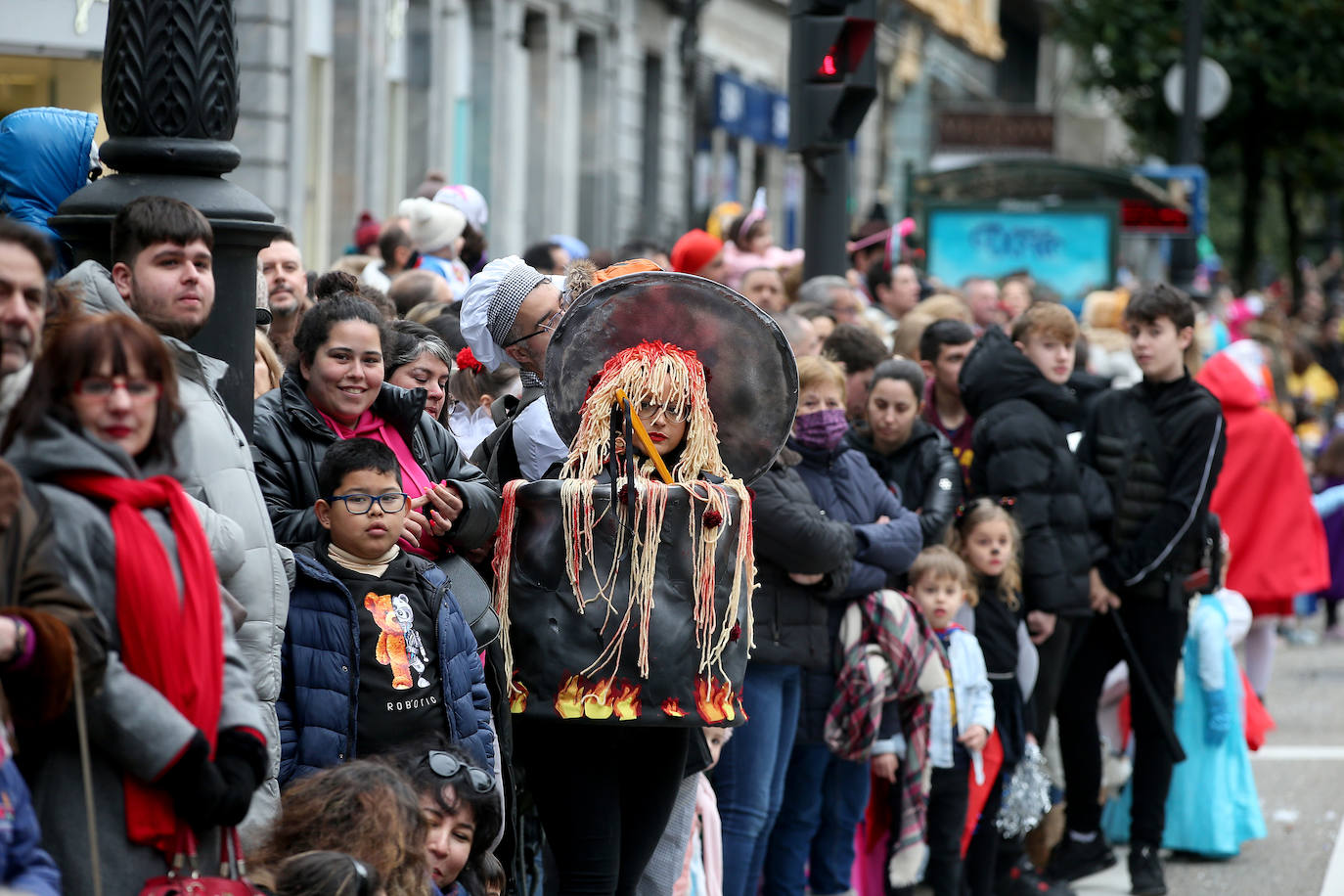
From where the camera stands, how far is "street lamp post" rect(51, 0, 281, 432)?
174 inches

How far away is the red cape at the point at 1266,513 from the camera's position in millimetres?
10789

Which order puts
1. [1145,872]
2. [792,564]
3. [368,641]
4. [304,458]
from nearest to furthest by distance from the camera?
1. [368,641]
2. [304,458]
3. [792,564]
4. [1145,872]

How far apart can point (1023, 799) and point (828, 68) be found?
3.20 metres

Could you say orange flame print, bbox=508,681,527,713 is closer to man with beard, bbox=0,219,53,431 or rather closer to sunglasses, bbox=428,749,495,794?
sunglasses, bbox=428,749,495,794

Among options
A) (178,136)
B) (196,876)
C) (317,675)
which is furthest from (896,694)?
(196,876)

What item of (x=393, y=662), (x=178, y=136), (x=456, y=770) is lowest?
(x=456, y=770)

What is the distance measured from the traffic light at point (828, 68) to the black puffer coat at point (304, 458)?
4.11 m

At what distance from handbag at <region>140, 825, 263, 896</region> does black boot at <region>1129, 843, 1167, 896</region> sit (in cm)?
518

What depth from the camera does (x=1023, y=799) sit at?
7664mm

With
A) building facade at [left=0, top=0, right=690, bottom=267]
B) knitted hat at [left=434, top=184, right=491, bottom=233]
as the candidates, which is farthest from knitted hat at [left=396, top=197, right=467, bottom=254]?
building facade at [left=0, top=0, right=690, bottom=267]

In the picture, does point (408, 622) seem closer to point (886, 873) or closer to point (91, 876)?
point (91, 876)

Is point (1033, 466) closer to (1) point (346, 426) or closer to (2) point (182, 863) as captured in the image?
(1) point (346, 426)

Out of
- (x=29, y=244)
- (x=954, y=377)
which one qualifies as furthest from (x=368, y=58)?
(x=29, y=244)

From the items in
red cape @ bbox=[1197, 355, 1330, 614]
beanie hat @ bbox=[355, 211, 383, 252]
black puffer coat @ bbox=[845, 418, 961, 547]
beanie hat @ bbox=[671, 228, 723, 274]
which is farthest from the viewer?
beanie hat @ bbox=[355, 211, 383, 252]
